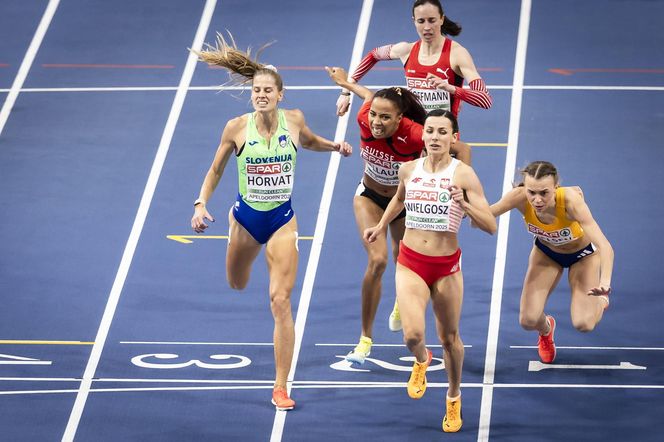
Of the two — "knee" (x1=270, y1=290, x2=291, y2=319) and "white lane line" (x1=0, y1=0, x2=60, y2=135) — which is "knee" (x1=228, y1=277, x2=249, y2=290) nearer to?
"knee" (x1=270, y1=290, x2=291, y2=319)

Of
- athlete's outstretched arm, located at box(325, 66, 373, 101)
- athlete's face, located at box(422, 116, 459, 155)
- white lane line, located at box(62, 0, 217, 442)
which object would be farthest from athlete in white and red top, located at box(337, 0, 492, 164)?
white lane line, located at box(62, 0, 217, 442)

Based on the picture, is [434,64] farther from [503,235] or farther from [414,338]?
[414,338]

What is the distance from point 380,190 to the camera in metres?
11.1

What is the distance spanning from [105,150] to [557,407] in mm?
6145

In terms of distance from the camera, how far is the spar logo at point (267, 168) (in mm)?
10531

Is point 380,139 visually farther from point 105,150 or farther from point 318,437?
point 105,150

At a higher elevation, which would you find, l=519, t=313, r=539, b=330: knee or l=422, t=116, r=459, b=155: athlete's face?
l=422, t=116, r=459, b=155: athlete's face

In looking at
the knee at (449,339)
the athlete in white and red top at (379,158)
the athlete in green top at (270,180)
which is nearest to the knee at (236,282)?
the athlete in green top at (270,180)

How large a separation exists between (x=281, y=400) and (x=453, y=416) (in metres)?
1.26

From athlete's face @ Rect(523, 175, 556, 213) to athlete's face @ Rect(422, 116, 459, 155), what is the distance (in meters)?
0.80

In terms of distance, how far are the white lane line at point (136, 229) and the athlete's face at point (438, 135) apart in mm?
3236

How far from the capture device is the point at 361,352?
1114cm

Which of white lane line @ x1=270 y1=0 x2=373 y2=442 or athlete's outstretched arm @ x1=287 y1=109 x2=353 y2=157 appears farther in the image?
athlete's outstretched arm @ x1=287 y1=109 x2=353 y2=157

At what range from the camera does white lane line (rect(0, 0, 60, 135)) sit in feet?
51.3
